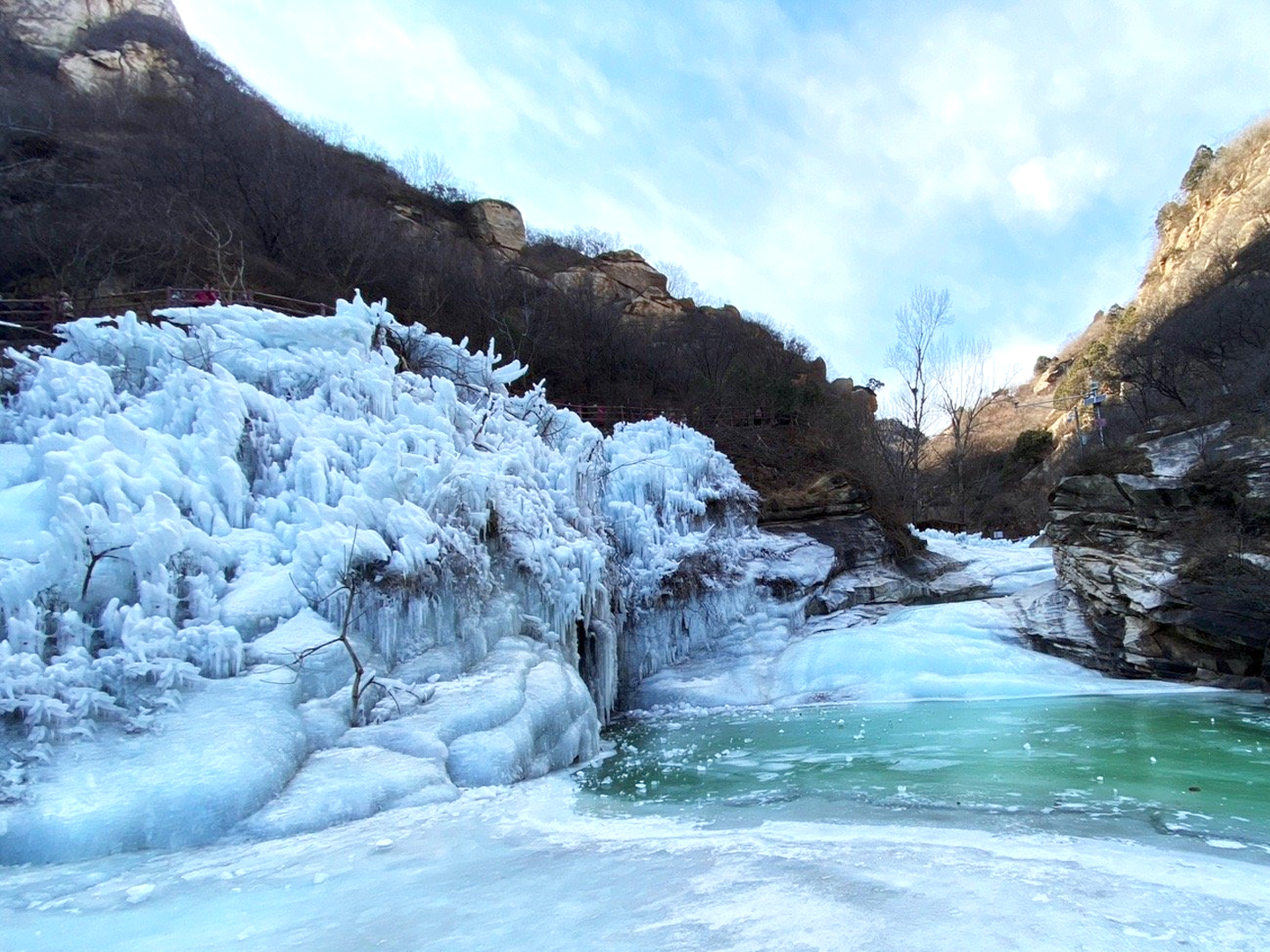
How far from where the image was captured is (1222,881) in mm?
3244

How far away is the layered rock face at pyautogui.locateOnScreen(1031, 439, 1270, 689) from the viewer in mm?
10812

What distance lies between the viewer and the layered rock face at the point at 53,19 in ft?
84.6

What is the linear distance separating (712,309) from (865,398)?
9.25 meters

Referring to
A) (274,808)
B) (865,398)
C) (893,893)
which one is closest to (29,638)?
(274,808)

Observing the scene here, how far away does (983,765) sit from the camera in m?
6.52

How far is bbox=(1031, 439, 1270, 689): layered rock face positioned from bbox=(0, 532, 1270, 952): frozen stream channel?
391 cm

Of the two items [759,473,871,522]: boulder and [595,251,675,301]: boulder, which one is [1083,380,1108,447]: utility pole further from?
[595,251,675,301]: boulder

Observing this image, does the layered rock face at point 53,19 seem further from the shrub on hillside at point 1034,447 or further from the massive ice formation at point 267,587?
the shrub on hillside at point 1034,447

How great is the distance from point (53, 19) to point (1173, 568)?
40289 mm

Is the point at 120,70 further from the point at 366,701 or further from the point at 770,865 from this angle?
the point at 770,865

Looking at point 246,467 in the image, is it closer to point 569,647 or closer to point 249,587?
point 249,587

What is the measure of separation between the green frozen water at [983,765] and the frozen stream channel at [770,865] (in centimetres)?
4

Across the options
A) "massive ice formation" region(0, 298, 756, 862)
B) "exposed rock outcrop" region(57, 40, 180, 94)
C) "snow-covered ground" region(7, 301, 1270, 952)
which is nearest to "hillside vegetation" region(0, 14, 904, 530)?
"exposed rock outcrop" region(57, 40, 180, 94)

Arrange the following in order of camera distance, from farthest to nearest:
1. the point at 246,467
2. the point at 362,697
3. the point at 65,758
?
the point at 246,467 < the point at 362,697 < the point at 65,758
